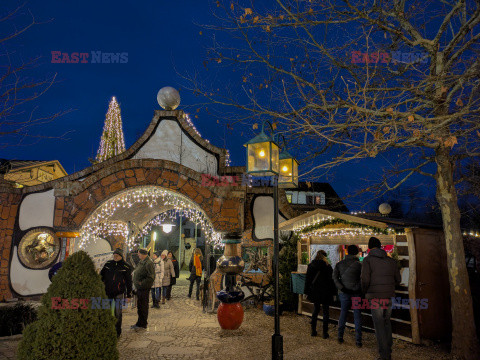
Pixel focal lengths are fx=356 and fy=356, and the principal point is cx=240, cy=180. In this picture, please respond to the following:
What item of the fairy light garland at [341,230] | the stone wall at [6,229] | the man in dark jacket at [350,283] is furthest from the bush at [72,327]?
the stone wall at [6,229]

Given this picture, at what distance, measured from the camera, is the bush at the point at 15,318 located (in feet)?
24.9

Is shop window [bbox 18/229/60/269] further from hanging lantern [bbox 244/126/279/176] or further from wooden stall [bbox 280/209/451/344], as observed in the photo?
wooden stall [bbox 280/209/451/344]

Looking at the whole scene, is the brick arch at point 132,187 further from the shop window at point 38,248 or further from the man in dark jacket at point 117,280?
the man in dark jacket at point 117,280

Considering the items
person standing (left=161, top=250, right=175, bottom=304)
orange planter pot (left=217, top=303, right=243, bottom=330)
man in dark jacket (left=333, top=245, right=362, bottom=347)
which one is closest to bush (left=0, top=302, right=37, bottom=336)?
orange planter pot (left=217, top=303, right=243, bottom=330)

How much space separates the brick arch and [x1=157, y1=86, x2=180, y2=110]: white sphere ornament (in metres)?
3.39

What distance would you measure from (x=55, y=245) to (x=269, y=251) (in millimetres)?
7055

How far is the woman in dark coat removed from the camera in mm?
7711

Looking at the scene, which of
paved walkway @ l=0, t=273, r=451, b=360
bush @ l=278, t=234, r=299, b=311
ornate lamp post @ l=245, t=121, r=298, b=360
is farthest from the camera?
bush @ l=278, t=234, r=299, b=311

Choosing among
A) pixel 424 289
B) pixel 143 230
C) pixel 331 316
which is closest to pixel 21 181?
pixel 143 230

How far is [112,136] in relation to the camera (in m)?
17.5

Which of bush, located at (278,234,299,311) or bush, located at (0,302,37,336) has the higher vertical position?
bush, located at (278,234,299,311)

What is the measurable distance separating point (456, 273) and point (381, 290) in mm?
1477

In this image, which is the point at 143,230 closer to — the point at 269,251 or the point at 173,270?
the point at 173,270

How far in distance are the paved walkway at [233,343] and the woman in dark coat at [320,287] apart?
18.1 inches
